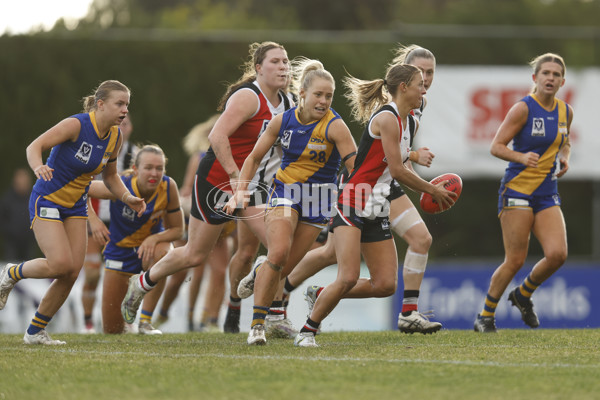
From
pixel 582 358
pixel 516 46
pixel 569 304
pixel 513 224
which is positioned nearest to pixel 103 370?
pixel 582 358

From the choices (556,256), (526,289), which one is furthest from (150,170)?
(556,256)

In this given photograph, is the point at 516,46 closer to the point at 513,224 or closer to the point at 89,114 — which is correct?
the point at 513,224

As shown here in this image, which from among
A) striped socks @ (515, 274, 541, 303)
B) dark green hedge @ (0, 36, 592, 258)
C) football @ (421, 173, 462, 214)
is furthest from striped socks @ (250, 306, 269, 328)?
dark green hedge @ (0, 36, 592, 258)

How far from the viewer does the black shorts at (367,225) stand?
22.3 feet

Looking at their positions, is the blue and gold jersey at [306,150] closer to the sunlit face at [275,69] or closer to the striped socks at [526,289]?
the sunlit face at [275,69]

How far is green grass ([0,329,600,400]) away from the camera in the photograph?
16.6 ft

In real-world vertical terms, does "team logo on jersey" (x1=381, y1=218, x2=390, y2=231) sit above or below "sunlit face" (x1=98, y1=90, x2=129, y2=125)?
below

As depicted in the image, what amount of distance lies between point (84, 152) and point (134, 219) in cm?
195

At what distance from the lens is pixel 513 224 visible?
823 cm

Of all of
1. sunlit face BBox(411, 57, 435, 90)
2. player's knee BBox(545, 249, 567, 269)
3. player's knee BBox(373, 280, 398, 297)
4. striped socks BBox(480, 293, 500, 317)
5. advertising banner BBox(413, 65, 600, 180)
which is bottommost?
striped socks BBox(480, 293, 500, 317)

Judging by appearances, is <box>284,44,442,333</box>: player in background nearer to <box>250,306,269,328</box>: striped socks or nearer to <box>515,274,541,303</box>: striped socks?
<box>250,306,269,328</box>: striped socks

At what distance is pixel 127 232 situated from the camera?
30.0 feet

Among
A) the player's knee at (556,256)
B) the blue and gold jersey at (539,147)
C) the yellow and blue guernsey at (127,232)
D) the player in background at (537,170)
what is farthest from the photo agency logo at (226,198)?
the player's knee at (556,256)

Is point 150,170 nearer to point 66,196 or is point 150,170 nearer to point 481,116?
point 66,196
